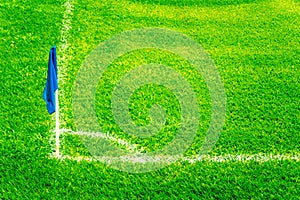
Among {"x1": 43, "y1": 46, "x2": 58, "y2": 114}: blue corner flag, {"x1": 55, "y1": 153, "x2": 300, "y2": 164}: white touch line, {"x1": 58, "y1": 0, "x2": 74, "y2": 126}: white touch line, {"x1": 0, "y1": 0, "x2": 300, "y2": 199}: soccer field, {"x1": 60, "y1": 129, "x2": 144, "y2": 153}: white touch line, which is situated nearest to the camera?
{"x1": 43, "y1": 46, "x2": 58, "y2": 114}: blue corner flag

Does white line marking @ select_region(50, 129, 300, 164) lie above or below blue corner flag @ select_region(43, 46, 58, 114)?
below

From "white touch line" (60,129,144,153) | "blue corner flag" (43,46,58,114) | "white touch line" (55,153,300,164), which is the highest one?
"blue corner flag" (43,46,58,114)

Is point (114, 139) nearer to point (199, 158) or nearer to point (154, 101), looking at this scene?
point (154, 101)

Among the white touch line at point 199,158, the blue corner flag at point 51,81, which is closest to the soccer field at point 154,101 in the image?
the white touch line at point 199,158

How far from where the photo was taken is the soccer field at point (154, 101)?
490cm

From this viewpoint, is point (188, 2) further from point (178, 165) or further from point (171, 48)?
point (178, 165)

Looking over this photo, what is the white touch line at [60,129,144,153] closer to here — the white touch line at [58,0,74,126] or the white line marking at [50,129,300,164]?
the white line marking at [50,129,300,164]

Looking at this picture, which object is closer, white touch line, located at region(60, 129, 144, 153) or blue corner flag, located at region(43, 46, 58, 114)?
blue corner flag, located at region(43, 46, 58, 114)

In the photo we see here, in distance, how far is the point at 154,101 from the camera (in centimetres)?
588

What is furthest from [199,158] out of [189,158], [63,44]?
[63,44]

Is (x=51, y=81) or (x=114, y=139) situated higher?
(x=51, y=81)

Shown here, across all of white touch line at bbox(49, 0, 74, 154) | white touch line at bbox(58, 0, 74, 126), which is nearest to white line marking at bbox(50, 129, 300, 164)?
white touch line at bbox(49, 0, 74, 154)

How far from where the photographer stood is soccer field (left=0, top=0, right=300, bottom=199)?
193 inches

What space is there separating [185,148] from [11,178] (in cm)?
201
